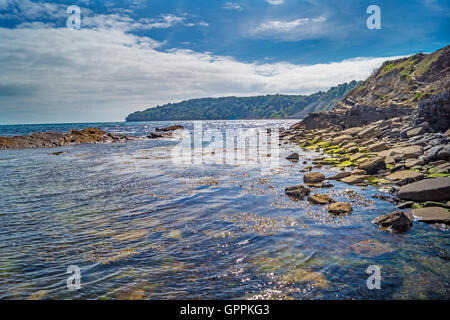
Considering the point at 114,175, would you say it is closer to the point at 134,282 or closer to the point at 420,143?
the point at 134,282

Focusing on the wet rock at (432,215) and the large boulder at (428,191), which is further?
the large boulder at (428,191)

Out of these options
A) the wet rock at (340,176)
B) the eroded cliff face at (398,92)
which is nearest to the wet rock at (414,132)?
the eroded cliff face at (398,92)

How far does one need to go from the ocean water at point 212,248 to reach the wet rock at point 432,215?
40 cm

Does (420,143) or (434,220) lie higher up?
(420,143)

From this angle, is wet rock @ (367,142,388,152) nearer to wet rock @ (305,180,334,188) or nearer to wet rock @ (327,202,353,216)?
wet rock @ (305,180,334,188)

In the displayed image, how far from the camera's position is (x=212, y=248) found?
667 centimetres

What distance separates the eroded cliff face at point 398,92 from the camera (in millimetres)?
35406

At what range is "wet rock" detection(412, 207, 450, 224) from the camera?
23.9 feet

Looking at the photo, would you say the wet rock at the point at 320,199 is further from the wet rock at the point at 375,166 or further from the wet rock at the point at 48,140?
the wet rock at the point at 48,140

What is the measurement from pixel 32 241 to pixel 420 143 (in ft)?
67.1

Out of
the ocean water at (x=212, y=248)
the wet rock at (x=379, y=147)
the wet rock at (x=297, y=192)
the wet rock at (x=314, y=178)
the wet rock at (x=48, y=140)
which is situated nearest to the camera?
the ocean water at (x=212, y=248)

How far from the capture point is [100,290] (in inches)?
195
